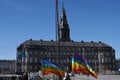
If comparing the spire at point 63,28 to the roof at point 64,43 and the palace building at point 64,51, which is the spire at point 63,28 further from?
the roof at point 64,43

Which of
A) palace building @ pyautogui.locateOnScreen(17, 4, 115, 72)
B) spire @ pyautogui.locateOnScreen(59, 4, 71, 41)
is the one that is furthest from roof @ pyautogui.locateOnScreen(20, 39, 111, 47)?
spire @ pyautogui.locateOnScreen(59, 4, 71, 41)

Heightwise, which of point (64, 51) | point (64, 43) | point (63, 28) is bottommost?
point (64, 51)

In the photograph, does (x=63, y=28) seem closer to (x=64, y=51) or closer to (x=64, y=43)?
(x=64, y=43)

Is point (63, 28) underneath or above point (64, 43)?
above

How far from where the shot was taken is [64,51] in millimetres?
186500

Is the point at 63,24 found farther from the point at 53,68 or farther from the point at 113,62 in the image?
the point at 53,68

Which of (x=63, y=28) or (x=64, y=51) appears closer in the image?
(x=63, y=28)

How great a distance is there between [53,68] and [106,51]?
165274 mm

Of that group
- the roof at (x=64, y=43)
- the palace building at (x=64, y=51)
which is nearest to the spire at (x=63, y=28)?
the palace building at (x=64, y=51)

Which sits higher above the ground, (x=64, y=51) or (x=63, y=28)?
(x=63, y=28)

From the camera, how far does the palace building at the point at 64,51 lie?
17900cm

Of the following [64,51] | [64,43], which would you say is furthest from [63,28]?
[64,51]

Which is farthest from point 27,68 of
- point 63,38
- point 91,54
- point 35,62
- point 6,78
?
point 6,78

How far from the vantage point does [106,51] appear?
637ft
